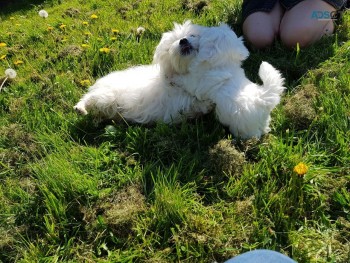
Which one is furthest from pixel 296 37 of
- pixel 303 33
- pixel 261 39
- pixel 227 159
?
pixel 227 159

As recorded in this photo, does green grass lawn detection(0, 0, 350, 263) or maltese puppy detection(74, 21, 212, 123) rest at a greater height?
maltese puppy detection(74, 21, 212, 123)

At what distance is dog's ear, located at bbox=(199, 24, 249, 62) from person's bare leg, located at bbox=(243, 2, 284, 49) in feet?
3.26

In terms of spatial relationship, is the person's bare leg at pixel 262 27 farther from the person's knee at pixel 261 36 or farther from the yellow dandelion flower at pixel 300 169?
the yellow dandelion flower at pixel 300 169

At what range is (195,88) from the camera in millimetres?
2234

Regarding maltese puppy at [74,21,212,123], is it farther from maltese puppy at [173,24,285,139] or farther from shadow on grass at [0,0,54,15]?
shadow on grass at [0,0,54,15]

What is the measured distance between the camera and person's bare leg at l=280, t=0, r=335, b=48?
118 inches

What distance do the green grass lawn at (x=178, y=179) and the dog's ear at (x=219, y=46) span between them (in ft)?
1.38

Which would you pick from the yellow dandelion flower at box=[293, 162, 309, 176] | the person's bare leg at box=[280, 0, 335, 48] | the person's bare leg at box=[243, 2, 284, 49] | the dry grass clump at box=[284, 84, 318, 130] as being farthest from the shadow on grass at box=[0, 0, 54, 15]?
the yellow dandelion flower at box=[293, 162, 309, 176]

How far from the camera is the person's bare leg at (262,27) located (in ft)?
10.3

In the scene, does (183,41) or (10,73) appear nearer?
(183,41)

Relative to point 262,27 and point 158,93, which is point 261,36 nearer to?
point 262,27

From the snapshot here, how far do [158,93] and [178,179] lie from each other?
2.00 feet

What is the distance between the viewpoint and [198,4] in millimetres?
3930

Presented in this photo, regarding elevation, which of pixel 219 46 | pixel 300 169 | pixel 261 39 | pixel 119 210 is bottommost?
pixel 119 210
